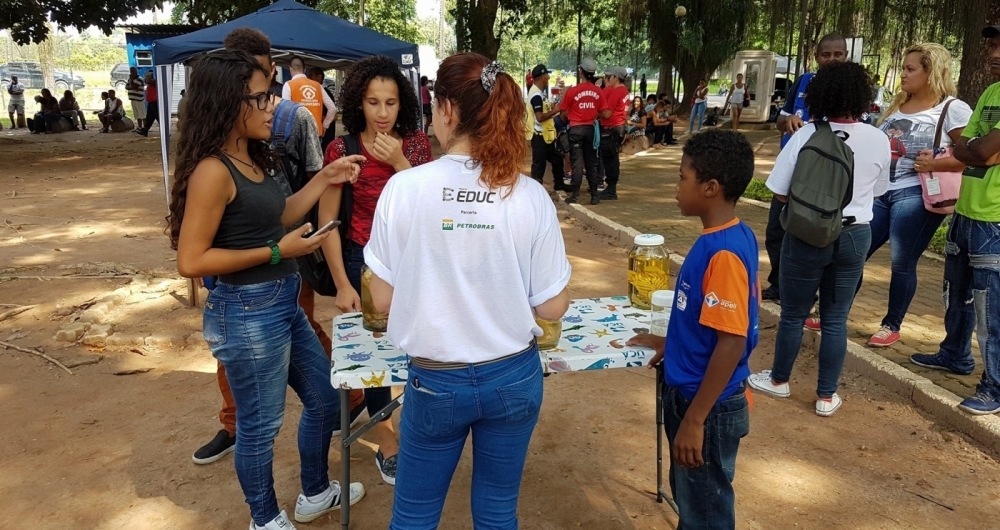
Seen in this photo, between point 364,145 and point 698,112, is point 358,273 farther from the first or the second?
point 698,112

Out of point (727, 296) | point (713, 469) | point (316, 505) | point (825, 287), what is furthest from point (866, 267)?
point (316, 505)

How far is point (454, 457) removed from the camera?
178 centimetres

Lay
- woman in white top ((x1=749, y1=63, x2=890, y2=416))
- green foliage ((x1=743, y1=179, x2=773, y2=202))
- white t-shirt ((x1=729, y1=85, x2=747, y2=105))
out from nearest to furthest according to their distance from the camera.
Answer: woman in white top ((x1=749, y1=63, x2=890, y2=416)) < green foliage ((x1=743, y1=179, x2=773, y2=202)) < white t-shirt ((x1=729, y1=85, x2=747, y2=105))

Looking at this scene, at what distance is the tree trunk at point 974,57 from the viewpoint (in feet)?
26.7

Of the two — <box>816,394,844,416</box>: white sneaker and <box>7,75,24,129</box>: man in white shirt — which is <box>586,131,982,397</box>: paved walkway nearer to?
<box>816,394,844,416</box>: white sneaker

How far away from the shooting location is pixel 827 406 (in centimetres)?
368

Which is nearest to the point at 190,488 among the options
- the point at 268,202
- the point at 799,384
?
the point at 268,202

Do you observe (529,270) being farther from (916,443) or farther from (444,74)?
(916,443)

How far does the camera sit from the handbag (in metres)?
3.92

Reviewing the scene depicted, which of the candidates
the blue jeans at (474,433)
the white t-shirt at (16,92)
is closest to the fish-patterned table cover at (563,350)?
the blue jeans at (474,433)

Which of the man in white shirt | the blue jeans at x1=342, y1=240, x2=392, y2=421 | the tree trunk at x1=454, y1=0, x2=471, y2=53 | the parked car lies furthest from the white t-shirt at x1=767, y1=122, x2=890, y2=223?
the parked car

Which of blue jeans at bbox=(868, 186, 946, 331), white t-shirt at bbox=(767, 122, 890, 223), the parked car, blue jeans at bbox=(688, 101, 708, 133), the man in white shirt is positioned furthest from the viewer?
the parked car

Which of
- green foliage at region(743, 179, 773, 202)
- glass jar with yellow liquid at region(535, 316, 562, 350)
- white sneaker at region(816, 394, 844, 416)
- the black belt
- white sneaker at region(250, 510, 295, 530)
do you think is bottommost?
white sneaker at region(250, 510, 295, 530)

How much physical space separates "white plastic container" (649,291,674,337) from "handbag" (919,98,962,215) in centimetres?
233
